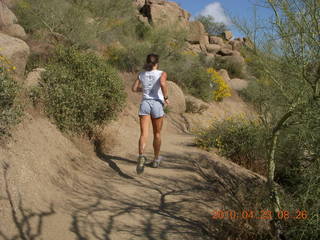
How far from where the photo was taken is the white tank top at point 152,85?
14.3 feet

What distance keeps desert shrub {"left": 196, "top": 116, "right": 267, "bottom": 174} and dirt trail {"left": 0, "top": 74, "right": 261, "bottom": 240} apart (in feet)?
2.22

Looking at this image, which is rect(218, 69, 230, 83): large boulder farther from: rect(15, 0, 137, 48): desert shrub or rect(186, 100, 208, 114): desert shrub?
rect(15, 0, 137, 48): desert shrub

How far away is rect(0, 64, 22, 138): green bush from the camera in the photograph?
3735 millimetres

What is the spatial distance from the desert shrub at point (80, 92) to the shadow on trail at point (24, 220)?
2266 mm

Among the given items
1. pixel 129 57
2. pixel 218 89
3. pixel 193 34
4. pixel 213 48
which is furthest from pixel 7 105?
pixel 193 34

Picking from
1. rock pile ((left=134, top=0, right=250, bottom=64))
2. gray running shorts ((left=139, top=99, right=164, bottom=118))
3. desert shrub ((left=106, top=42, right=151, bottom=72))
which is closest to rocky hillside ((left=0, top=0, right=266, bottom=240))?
gray running shorts ((left=139, top=99, right=164, bottom=118))

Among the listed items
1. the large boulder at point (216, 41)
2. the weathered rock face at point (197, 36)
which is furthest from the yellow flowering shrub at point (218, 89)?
the large boulder at point (216, 41)

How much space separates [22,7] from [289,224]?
12.1 metres

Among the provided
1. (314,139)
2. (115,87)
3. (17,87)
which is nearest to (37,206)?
(17,87)

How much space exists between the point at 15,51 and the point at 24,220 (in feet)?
14.7

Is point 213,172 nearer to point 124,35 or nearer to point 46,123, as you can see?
point 46,123

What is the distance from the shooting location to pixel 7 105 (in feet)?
13.1

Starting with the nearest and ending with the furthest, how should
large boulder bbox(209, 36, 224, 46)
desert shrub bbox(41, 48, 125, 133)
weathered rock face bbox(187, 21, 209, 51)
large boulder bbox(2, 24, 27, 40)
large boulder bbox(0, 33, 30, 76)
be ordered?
desert shrub bbox(41, 48, 125, 133), large boulder bbox(0, 33, 30, 76), large boulder bbox(2, 24, 27, 40), weathered rock face bbox(187, 21, 209, 51), large boulder bbox(209, 36, 224, 46)
